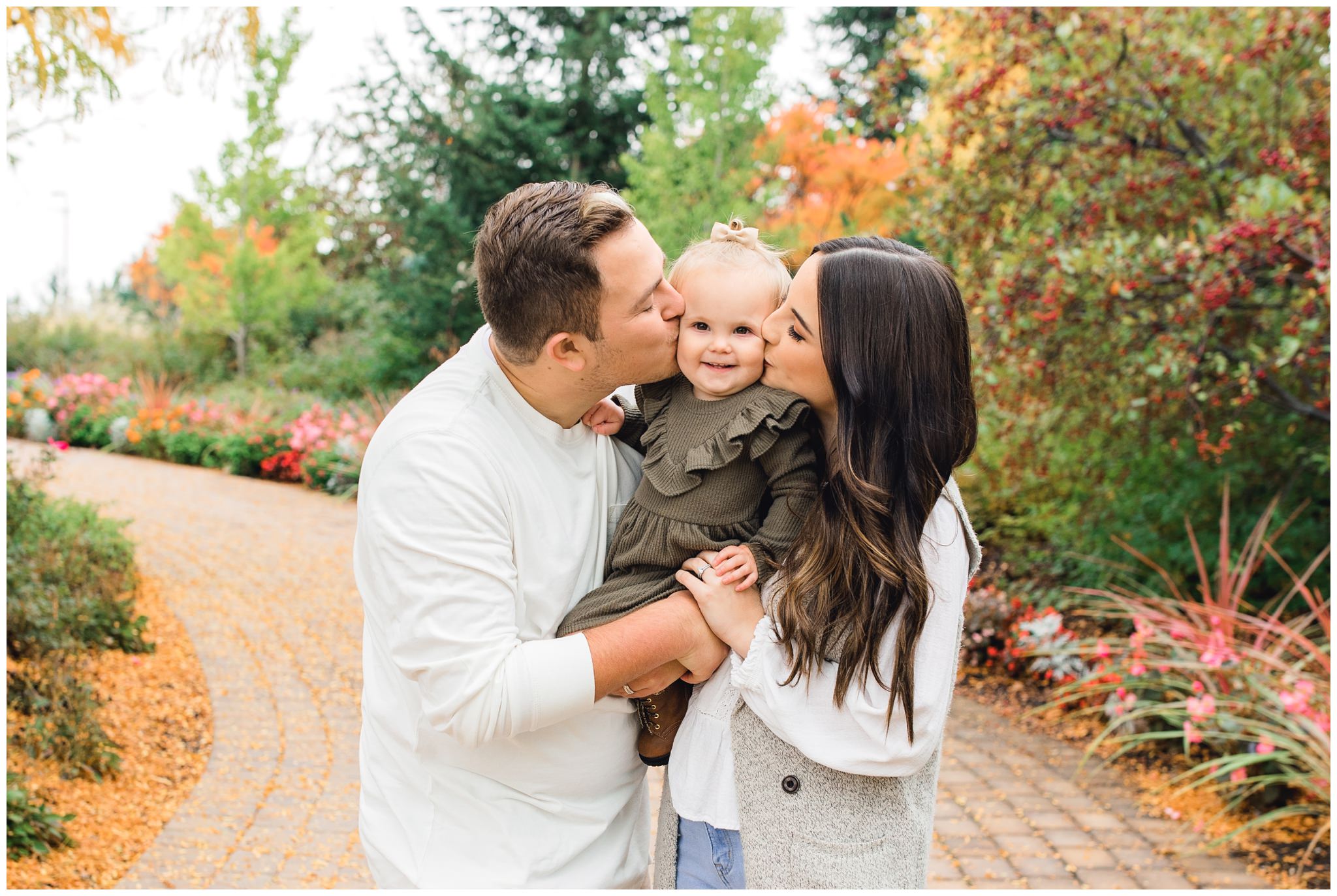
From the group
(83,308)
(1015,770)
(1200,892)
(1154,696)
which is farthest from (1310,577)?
(83,308)

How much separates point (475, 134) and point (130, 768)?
10.0 meters

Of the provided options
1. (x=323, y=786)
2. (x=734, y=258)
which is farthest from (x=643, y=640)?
(x=323, y=786)

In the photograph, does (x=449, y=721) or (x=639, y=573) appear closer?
(x=449, y=721)

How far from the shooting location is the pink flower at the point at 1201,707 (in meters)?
4.14

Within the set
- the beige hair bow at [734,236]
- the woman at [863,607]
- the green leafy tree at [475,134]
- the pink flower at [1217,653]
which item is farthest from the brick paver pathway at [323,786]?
the green leafy tree at [475,134]

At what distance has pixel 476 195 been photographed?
13.3 m

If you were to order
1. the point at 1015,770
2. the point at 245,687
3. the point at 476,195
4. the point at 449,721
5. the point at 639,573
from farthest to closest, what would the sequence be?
1. the point at 476,195
2. the point at 245,687
3. the point at 1015,770
4. the point at 639,573
5. the point at 449,721

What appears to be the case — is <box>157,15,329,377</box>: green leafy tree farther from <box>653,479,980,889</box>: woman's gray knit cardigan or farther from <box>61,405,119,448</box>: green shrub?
<box>653,479,980,889</box>: woman's gray knit cardigan

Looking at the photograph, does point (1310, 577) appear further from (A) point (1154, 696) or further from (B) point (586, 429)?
(B) point (586, 429)

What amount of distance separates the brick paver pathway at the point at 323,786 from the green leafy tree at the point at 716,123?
16.1ft

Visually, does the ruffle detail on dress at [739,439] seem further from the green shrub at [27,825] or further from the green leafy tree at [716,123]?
the green leafy tree at [716,123]

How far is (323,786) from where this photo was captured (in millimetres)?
4348

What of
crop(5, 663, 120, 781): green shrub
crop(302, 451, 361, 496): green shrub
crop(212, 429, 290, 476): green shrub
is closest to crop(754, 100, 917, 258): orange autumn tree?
crop(302, 451, 361, 496): green shrub

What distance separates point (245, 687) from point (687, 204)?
A: 258 inches
